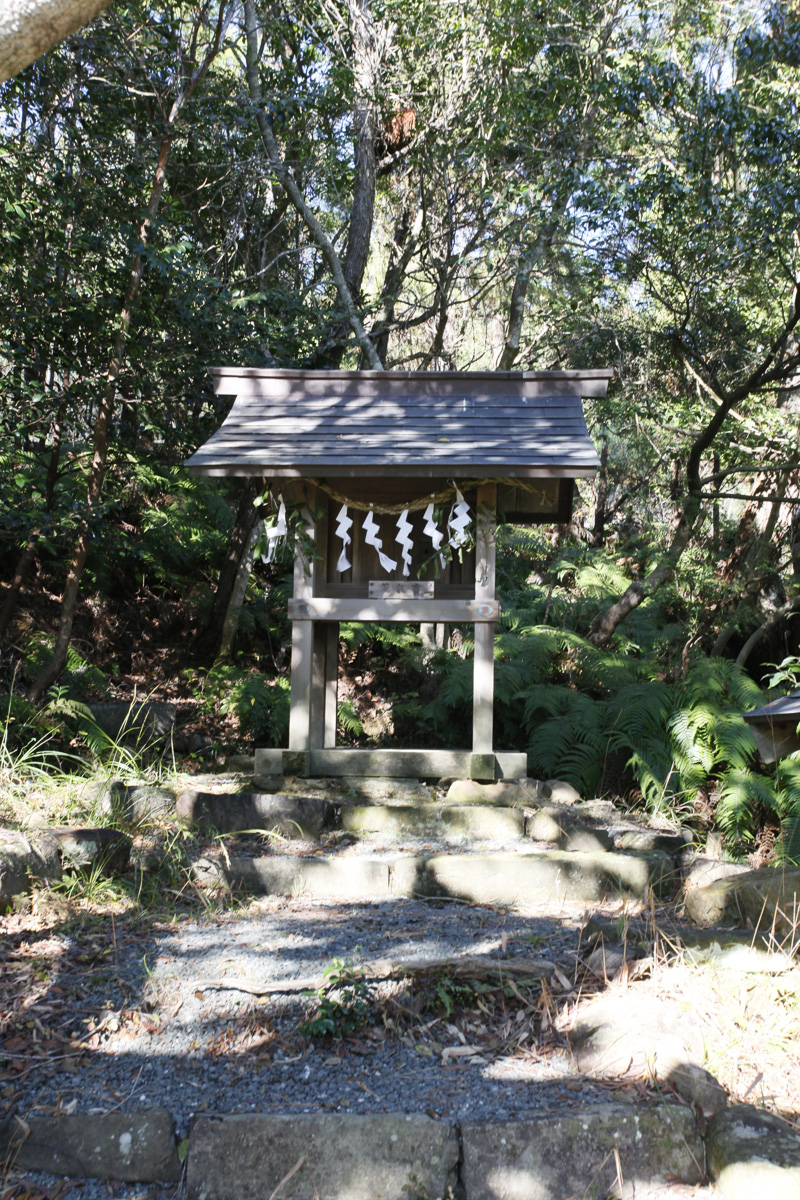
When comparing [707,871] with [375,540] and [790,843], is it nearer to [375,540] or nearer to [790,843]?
[790,843]

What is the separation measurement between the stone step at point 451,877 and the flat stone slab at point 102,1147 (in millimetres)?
2025

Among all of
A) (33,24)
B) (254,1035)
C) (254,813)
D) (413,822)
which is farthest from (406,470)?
(33,24)

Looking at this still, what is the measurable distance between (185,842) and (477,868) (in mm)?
1767

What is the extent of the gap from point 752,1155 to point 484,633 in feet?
13.9

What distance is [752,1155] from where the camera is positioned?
235 centimetres

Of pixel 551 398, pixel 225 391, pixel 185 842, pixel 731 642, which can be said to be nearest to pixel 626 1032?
pixel 185 842

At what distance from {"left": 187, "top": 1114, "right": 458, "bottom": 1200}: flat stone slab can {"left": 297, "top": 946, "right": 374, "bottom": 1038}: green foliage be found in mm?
525

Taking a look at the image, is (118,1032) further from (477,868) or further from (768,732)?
(768,732)

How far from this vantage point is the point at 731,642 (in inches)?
431

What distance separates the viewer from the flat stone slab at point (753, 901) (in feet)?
12.3

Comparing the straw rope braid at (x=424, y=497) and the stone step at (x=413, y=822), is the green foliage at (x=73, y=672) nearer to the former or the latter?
the stone step at (x=413, y=822)

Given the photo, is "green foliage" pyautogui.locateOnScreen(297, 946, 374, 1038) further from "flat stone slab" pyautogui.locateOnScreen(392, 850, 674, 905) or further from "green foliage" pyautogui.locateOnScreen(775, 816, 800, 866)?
"green foliage" pyautogui.locateOnScreen(775, 816, 800, 866)

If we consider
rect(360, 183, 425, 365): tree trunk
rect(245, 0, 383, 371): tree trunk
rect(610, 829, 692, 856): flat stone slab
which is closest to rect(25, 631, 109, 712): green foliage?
rect(245, 0, 383, 371): tree trunk

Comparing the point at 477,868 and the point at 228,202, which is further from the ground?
the point at 228,202
